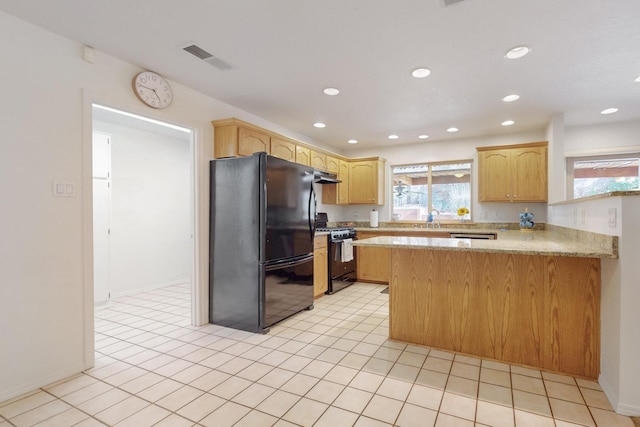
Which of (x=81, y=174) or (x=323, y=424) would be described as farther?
(x=81, y=174)

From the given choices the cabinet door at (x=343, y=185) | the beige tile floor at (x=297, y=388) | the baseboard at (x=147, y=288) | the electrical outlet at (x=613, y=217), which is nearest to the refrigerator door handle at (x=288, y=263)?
the beige tile floor at (x=297, y=388)

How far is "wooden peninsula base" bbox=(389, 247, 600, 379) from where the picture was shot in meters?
2.26

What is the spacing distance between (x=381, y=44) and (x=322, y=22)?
20.7 inches

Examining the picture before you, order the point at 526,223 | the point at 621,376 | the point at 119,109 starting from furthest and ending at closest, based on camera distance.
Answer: the point at 526,223 → the point at 119,109 → the point at 621,376

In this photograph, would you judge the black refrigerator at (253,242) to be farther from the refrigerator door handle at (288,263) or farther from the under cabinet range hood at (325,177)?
the under cabinet range hood at (325,177)

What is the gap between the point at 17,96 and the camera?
2.08 metres

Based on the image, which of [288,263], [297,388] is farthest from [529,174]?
[297,388]

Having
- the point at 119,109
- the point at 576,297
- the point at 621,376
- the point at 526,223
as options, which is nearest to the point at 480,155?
the point at 526,223

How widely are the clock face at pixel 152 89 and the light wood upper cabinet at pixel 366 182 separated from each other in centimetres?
359

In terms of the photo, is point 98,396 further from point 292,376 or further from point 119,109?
point 119,109

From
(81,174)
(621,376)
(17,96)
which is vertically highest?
(17,96)

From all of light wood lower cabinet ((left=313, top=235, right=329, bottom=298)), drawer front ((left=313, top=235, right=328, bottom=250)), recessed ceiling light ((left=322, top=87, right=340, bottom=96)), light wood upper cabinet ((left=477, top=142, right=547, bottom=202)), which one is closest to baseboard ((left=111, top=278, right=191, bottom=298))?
light wood lower cabinet ((left=313, top=235, right=329, bottom=298))

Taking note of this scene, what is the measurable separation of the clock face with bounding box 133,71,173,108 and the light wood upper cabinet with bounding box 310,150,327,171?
87.7 inches

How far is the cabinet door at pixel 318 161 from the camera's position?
4.76 m
